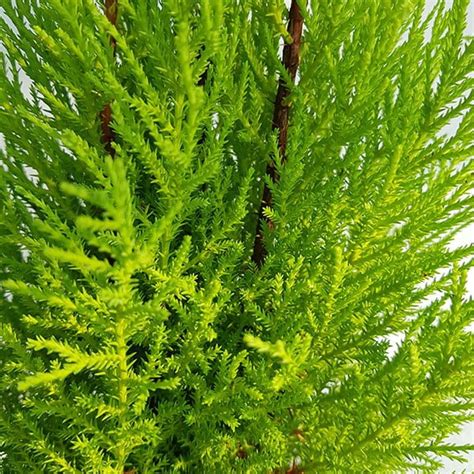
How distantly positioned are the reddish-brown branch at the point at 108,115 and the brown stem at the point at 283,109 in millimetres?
294

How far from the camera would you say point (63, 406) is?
1072mm

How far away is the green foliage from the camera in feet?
3.23

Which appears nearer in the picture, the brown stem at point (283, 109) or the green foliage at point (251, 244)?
the green foliage at point (251, 244)

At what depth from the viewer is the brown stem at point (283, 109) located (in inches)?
43.9

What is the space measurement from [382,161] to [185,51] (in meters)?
0.49

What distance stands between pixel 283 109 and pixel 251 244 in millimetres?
258

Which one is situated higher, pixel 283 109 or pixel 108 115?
pixel 283 109

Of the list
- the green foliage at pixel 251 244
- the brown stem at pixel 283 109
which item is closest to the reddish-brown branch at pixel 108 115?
the green foliage at pixel 251 244

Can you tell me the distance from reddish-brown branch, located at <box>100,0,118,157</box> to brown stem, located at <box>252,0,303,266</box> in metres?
0.29

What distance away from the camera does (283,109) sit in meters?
1.15

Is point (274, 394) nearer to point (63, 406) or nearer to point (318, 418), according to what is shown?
point (318, 418)

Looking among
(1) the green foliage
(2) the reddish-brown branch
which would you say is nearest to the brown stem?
(1) the green foliage

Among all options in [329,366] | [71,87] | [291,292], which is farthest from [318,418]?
[71,87]

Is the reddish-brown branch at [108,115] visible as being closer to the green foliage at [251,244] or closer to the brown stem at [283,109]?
the green foliage at [251,244]
